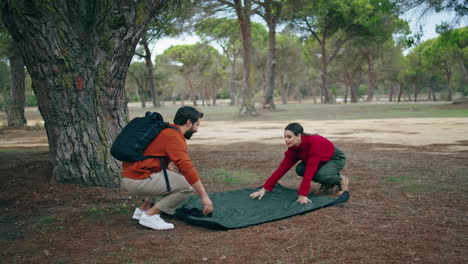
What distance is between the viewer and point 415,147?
8383 millimetres

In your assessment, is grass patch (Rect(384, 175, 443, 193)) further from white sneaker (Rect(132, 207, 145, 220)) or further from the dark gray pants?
white sneaker (Rect(132, 207, 145, 220))

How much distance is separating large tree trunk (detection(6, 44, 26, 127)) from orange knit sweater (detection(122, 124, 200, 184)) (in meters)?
15.9

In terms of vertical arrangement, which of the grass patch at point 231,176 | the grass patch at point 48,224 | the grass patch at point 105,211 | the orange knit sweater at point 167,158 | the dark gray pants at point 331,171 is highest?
the orange knit sweater at point 167,158

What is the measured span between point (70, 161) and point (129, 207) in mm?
1260

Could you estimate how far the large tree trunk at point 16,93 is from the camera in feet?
55.4

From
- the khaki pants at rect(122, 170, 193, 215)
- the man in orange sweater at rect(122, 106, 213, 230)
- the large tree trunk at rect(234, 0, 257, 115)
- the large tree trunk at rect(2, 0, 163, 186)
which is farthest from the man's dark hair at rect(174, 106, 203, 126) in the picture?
the large tree trunk at rect(234, 0, 257, 115)

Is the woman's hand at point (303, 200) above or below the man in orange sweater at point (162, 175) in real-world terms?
below

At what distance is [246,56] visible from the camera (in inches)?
816

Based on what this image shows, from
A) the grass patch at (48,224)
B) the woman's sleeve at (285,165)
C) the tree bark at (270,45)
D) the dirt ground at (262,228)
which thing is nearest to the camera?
the dirt ground at (262,228)

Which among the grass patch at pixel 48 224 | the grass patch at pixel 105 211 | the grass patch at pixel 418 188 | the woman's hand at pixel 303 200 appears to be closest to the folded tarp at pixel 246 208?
the woman's hand at pixel 303 200

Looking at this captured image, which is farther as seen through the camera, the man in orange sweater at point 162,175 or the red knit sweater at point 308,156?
the red knit sweater at point 308,156

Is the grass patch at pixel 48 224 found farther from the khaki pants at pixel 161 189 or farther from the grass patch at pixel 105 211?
the khaki pants at pixel 161 189

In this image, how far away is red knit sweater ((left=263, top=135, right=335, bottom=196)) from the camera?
407 centimetres

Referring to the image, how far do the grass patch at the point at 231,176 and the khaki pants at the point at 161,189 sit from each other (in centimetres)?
207
